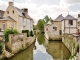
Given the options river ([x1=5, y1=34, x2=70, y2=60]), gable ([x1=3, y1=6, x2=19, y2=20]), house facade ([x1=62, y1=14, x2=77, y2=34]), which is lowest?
river ([x1=5, y1=34, x2=70, y2=60])

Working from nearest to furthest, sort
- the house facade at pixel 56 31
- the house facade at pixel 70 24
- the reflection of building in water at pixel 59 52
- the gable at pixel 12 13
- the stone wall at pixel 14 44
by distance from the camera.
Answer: the reflection of building in water at pixel 59 52, the stone wall at pixel 14 44, the gable at pixel 12 13, the house facade at pixel 70 24, the house facade at pixel 56 31

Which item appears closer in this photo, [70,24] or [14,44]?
[14,44]

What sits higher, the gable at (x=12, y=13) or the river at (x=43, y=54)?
the gable at (x=12, y=13)

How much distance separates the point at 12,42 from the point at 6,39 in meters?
0.99

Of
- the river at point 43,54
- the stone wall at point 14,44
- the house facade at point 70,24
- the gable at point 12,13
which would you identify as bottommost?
the river at point 43,54

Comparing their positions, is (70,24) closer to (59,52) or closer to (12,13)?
(59,52)

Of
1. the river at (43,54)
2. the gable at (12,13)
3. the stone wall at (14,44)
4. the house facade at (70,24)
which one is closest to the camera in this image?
the river at (43,54)

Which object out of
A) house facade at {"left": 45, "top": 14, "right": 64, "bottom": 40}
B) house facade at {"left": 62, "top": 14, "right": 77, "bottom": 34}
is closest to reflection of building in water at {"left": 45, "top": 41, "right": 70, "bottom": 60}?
house facade at {"left": 62, "top": 14, "right": 77, "bottom": 34}

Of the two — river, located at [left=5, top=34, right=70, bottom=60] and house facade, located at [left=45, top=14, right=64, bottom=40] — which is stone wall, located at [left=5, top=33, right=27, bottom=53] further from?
house facade, located at [left=45, top=14, right=64, bottom=40]

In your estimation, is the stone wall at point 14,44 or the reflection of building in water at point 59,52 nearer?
the reflection of building in water at point 59,52

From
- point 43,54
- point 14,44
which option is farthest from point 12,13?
point 43,54

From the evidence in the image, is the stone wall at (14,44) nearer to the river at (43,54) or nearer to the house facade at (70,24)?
the river at (43,54)

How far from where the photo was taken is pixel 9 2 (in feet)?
101

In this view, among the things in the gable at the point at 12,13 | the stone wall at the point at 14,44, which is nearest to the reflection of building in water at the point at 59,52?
the stone wall at the point at 14,44
